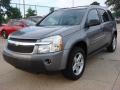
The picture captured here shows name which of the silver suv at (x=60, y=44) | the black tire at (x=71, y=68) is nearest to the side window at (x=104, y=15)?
the silver suv at (x=60, y=44)

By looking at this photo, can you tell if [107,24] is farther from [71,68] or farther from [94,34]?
[71,68]

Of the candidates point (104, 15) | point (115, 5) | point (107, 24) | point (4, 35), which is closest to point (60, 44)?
point (107, 24)

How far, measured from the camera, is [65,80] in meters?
4.70

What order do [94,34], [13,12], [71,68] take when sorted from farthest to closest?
[13,12]
[94,34]
[71,68]

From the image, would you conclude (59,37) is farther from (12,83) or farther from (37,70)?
(12,83)

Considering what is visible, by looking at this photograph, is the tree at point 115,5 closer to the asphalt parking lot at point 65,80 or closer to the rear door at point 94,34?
the rear door at point 94,34

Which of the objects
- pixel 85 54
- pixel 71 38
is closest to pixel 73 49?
pixel 71 38

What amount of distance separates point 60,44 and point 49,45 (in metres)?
0.24

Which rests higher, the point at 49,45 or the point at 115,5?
the point at 115,5

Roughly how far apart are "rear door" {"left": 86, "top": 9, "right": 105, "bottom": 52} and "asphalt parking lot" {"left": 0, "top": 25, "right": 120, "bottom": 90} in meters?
0.61

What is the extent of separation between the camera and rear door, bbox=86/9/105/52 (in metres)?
5.25

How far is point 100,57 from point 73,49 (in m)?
2.42

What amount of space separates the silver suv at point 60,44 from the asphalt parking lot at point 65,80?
27 centimetres

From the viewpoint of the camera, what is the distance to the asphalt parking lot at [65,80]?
14.2 feet
